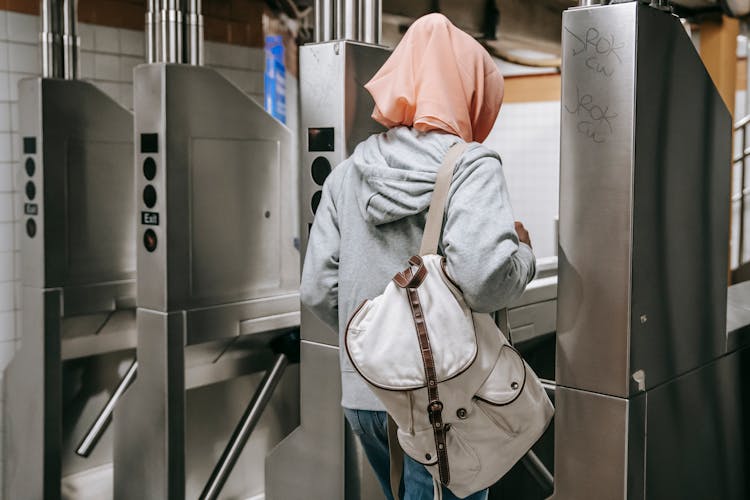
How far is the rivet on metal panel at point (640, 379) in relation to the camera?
4.49 feet

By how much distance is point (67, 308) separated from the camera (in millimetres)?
2697

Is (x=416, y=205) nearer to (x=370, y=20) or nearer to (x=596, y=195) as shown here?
(x=596, y=195)

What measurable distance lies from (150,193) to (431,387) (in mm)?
1214

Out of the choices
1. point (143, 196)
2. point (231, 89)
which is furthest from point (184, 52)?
point (143, 196)

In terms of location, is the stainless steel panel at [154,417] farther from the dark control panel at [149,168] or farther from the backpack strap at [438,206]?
the backpack strap at [438,206]

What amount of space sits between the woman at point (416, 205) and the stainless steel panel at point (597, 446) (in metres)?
0.17

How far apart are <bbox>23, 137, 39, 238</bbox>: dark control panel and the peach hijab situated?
4.91 ft

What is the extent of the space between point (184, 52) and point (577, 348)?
1.38m

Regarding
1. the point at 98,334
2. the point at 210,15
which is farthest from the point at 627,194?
the point at 210,15

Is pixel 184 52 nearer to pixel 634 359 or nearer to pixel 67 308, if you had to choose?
pixel 67 308

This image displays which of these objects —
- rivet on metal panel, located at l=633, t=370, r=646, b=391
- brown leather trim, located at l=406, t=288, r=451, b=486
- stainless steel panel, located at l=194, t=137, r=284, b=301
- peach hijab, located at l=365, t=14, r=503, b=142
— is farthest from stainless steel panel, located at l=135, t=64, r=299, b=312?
rivet on metal panel, located at l=633, t=370, r=646, b=391

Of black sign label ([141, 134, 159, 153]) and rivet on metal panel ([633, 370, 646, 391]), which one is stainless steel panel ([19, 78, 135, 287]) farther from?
rivet on metal panel ([633, 370, 646, 391])

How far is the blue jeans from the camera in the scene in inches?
57.4

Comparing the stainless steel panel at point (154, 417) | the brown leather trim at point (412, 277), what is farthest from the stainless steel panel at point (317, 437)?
the brown leather trim at point (412, 277)
